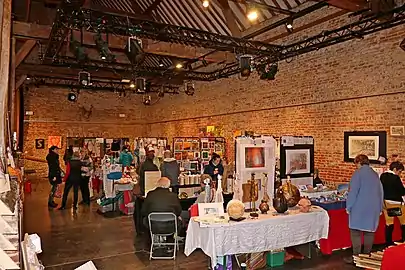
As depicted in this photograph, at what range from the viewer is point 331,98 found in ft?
29.4

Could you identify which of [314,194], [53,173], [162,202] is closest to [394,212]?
[314,194]

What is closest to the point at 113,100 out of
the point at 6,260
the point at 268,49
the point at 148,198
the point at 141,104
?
the point at 141,104

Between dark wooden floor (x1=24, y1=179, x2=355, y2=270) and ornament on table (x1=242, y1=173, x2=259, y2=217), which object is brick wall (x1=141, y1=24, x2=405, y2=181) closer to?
dark wooden floor (x1=24, y1=179, x2=355, y2=270)

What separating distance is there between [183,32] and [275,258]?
524cm

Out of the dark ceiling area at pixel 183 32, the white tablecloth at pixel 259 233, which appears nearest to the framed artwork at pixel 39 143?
the dark ceiling area at pixel 183 32

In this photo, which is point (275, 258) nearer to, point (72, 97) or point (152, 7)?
point (152, 7)

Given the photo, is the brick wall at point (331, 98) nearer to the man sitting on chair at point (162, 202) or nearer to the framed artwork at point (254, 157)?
the framed artwork at point (254, 157)

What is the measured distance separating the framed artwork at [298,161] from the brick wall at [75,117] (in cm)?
1323

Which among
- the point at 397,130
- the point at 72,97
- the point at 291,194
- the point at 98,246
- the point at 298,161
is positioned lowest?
the point at 98,246

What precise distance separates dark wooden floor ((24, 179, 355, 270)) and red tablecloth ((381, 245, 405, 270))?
8.50 ft

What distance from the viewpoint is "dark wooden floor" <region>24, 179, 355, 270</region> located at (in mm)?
5574

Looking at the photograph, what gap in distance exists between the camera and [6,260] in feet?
3.40

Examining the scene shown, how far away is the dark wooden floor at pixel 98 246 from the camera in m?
5.57

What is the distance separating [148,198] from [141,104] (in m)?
14.5
